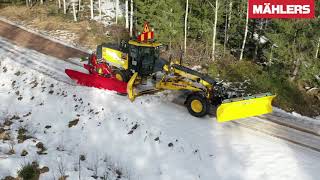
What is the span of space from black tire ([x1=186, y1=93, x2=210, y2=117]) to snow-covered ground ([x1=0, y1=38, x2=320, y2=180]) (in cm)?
26

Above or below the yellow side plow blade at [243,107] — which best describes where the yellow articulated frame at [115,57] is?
above

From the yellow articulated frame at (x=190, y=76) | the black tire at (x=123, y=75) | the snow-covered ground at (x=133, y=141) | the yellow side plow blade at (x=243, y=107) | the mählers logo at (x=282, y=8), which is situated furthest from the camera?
the mählers logo at (x=282, y=8)

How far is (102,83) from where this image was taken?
17.9 meters

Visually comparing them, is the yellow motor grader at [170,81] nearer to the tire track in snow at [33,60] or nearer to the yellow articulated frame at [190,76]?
the yellow articulated frame at [190,76]

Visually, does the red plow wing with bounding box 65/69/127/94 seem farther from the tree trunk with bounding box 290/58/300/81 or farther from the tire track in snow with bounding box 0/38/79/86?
the tree trunk with bounding box 290/58/300/81

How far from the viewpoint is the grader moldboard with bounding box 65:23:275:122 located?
14.6m

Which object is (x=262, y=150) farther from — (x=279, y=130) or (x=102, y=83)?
(x=102, y=83)

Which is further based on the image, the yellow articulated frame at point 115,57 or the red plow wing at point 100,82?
the yellow articulated frame at point 115,57

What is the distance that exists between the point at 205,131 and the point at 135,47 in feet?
18.2

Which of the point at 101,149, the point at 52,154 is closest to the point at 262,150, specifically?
the point at 101,149

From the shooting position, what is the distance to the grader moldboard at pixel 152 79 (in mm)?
14650

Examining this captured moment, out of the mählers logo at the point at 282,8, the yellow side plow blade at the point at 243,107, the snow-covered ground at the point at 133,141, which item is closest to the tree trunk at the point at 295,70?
the mählers logo at the point at 282,8

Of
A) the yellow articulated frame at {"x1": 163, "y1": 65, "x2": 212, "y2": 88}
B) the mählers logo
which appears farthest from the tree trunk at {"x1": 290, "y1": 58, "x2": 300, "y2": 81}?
the yellow articulated frame at {"x1": 163, "y1": 65, "x2": 212, "y2": 88}

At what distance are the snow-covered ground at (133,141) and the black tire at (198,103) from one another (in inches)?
10.4
